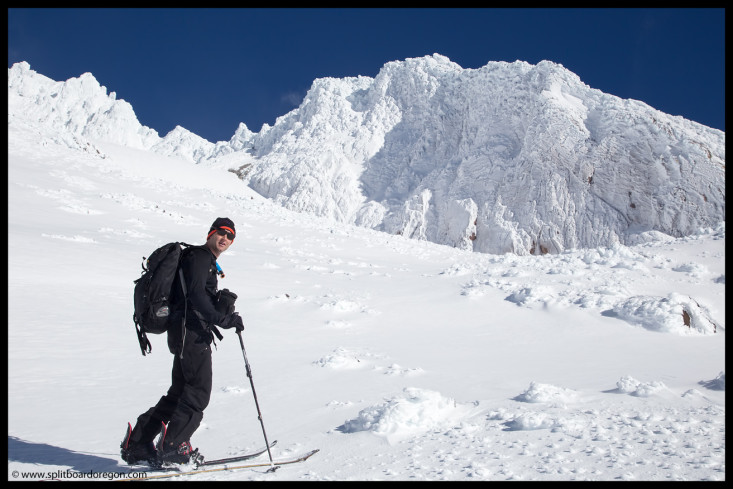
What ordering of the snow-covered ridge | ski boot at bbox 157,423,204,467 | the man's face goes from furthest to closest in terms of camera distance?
the snow-covered ridge, the man's face, ski boot at bbox 157,423,204,467

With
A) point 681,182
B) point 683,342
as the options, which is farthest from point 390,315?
point 681,182

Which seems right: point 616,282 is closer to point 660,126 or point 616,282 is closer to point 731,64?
point 731,64

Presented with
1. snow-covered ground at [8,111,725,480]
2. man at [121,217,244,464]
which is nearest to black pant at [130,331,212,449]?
man at [121,217,244,464]

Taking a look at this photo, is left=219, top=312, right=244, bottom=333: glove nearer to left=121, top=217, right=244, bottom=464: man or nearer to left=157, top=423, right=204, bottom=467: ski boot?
left=121, top=217, right=244, bottom=464: man

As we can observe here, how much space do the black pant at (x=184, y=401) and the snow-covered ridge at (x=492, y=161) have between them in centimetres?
3859

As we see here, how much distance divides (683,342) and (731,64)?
17.8ft

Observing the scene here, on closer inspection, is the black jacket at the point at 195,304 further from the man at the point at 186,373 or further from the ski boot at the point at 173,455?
the ski boot at the point at 173,455

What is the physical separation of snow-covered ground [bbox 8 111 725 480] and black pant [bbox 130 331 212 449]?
14.9 inches

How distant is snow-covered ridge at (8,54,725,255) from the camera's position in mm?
46469

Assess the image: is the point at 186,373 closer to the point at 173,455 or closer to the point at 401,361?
the point at 173,455

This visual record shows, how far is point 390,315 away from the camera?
10.5 metres

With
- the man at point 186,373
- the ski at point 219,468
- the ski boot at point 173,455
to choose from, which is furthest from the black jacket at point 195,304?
the ski at point 219,468

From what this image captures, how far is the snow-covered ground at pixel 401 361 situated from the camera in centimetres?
368

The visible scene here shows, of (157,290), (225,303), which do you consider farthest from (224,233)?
(157,290)
